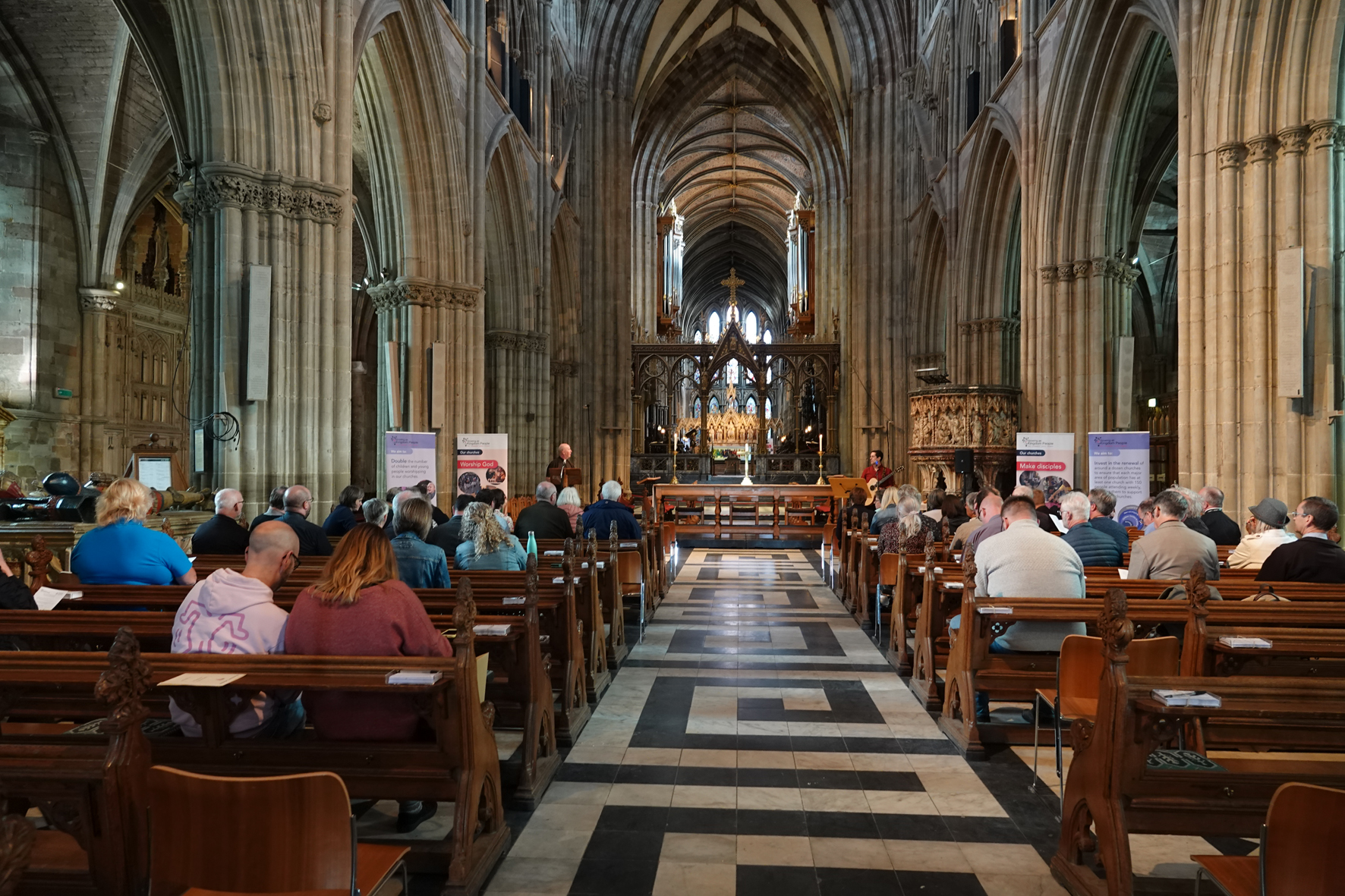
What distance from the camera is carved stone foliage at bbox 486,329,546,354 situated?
18.8 meters

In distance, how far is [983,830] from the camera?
384 centimetres

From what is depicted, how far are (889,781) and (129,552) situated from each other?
4.09 m

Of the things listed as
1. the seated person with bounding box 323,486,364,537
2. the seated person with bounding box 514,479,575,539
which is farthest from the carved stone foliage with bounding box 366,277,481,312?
the seated person with bounding box 514,479,575,539

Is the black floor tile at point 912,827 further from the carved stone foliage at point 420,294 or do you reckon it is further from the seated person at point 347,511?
the carved stone foliage at point 420,294

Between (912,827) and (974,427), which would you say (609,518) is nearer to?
(912,827)

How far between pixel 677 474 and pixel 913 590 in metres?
18.4

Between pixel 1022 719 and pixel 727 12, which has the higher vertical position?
pixel 727 12

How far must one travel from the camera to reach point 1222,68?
29.1ft

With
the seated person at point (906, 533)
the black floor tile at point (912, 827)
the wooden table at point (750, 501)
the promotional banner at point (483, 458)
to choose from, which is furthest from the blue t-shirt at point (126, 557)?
the wooden table at point (750, 501)

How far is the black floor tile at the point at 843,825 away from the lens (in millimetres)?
3785

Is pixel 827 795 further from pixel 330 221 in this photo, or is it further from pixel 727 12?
pixel 727 12

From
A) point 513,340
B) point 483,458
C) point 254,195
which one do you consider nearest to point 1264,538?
point 254,195

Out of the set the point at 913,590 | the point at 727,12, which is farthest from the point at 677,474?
the point at 913,590

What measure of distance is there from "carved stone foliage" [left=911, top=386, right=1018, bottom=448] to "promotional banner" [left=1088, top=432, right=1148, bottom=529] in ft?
10.6
